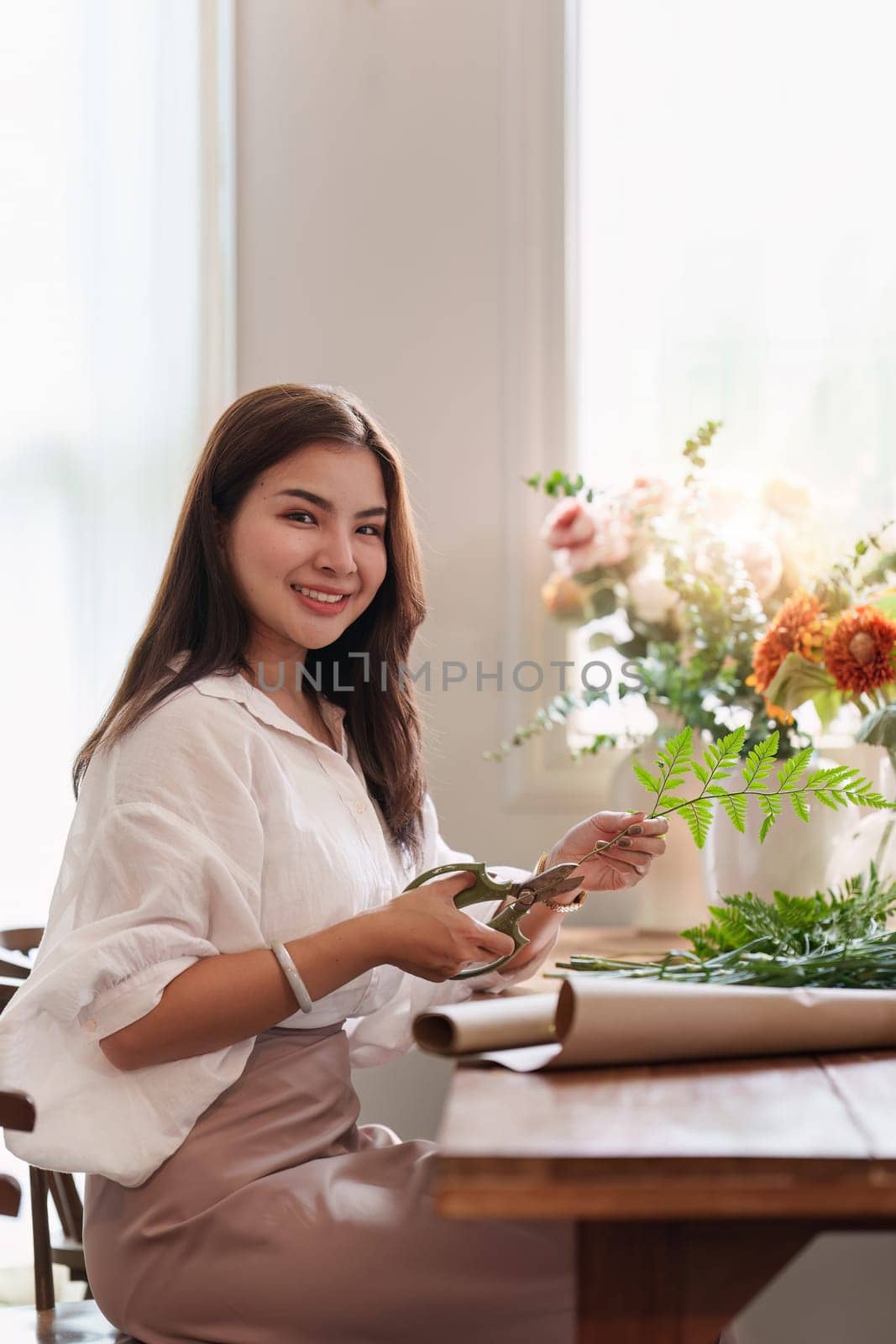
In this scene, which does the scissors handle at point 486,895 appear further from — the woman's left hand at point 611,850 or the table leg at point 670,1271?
the table leg at point 670,1271

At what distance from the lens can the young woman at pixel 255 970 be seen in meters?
1.05

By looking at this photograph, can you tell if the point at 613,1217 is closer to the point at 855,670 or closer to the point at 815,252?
the point at 855,670

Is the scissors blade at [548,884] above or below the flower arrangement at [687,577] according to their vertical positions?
below

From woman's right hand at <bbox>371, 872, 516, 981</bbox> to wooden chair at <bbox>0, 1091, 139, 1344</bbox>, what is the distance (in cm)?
33

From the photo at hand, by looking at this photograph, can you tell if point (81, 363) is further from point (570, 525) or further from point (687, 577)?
point (687, 577)

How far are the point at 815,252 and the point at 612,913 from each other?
1260 mm

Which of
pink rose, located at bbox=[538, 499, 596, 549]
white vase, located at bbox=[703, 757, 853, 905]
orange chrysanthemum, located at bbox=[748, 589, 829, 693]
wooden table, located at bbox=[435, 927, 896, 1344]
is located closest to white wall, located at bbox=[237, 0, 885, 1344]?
pink rose, located at bbox=[538, 499, 596, 549]

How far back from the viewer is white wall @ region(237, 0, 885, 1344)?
2.34 m

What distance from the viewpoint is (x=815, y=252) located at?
2.38 m

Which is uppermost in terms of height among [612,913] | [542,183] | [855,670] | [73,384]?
[542,183]

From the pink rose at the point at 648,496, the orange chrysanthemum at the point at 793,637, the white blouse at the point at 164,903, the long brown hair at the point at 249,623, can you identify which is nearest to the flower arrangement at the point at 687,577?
the pink rose at the point at 648,496

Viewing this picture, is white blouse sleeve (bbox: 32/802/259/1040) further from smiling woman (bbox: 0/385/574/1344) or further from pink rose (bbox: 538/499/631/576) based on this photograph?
pink rose (bbox: 538/499/631/576)

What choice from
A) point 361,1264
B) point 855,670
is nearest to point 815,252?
point 855,670

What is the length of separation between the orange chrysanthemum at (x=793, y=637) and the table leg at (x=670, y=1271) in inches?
38.6
